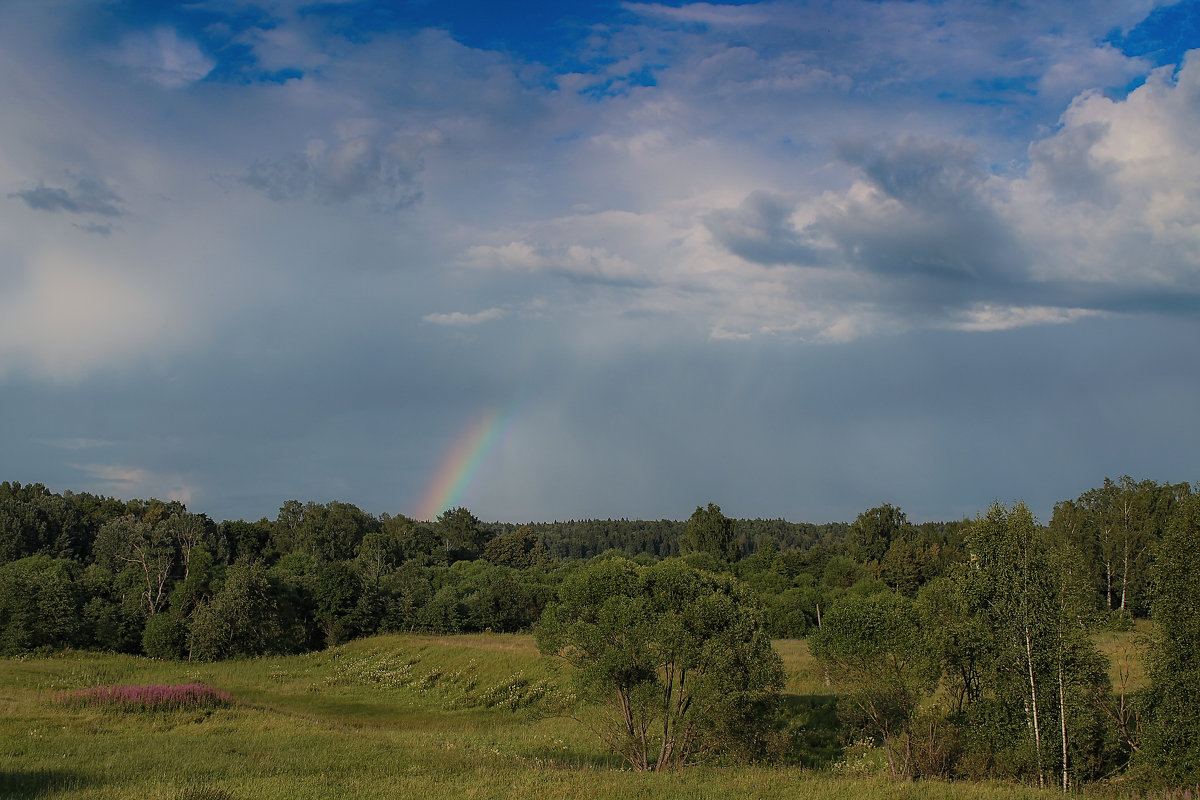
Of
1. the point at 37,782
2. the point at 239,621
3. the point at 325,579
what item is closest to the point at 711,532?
the point at 325,579

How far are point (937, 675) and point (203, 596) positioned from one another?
7208cm

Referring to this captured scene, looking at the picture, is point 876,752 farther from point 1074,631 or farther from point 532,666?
point 532,666

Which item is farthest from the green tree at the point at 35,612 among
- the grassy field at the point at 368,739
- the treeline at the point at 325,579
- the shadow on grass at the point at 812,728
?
the shadow on grass at the point at 812,728

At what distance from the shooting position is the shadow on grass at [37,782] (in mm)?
21641

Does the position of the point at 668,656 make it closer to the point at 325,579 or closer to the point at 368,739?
the point at 368,739

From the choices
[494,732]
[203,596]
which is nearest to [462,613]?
[203,596]

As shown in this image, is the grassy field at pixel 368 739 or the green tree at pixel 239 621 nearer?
the grassy field at pixel 368 739

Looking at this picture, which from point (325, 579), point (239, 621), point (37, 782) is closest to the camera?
point (37, 782)

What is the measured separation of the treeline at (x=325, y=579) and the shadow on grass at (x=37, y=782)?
2658 cm

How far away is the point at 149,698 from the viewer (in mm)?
41719

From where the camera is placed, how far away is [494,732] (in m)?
43.9

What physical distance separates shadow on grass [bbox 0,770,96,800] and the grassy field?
0.09m

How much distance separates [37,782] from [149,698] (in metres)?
20.7

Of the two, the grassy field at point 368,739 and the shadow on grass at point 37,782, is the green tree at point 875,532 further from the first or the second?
the shadow on grass at point 37,782
